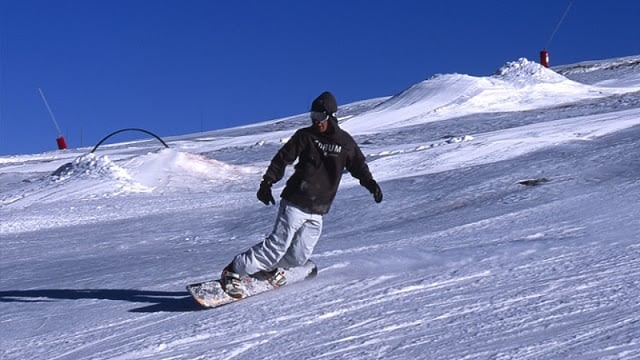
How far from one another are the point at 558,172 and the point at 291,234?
6.33 m

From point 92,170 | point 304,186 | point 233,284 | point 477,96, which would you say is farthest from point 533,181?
point 477,96

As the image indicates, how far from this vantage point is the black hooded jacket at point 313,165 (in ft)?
24.2

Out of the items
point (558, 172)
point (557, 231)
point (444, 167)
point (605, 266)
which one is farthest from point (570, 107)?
point (605, 266)

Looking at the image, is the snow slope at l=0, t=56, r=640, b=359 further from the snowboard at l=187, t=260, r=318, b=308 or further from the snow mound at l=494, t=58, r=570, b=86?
the snow mound at l=494, t=58, r=570, b=86

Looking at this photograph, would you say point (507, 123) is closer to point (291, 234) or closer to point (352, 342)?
point (291, 234)

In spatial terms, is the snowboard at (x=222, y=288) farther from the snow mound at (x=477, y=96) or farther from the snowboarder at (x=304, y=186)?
the snow mound at (x=477, y=96)

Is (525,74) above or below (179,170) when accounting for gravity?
below

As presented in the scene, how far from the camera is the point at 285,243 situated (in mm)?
7508

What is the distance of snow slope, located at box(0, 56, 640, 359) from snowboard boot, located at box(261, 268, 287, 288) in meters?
0.11

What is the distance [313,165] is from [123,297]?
2.12m

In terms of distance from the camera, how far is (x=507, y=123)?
69.3ft

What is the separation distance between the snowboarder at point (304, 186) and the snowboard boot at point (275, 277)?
0.53 feet

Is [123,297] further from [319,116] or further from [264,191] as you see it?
[319,116]

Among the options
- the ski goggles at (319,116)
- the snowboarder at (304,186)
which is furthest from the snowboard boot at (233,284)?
the ski goggles at (319,116)
